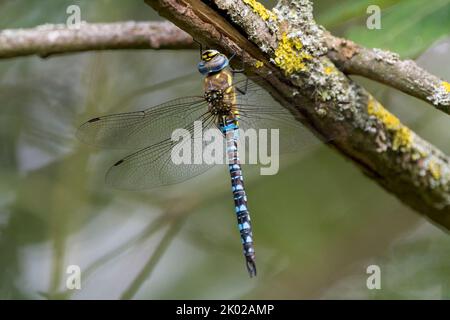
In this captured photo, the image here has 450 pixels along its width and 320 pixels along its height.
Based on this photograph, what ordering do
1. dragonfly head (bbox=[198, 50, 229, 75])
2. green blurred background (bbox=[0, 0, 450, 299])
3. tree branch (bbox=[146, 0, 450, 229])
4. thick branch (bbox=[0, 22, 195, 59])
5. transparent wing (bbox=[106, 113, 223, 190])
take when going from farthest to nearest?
1. green blurred background (bbox=[0, 0, 450, 299])
2. transparent wing (bbox=[106, 113, 223, 190])
3. thick branch (bbox=[0, 22, 195, 59])
4. dragonfly head (bbox=[198, 50, 229, 75])
5. tree branch (bbox=[146, 0, 450, 229])

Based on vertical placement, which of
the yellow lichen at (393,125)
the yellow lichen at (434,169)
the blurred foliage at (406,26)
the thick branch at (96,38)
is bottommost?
the yellow lichen at (434,169)

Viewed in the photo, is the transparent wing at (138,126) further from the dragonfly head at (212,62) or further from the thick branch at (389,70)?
the thick branch at (389,70)

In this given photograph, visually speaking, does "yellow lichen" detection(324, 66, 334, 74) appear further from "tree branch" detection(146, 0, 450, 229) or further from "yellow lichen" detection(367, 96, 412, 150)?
"yellow lichen" detection(367, 96, 412, 150)

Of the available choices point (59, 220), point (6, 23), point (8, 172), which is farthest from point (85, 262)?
point (6, 23)

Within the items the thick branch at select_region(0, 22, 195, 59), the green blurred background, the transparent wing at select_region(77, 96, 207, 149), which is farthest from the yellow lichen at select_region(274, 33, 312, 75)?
the green blurred background

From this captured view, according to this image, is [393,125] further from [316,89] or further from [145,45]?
[145,45]

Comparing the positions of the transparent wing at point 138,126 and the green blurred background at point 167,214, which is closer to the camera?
the transparent wing at point 138,126

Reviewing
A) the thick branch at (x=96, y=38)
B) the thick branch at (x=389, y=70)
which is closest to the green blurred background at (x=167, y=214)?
the thick branch at (x=96, y=38)
